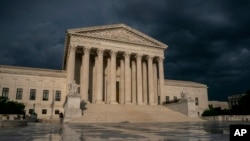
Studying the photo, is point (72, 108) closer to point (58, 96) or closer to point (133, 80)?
point (58, 96)

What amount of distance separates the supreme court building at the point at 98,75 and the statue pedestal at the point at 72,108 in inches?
382

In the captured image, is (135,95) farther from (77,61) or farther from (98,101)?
(77,61)

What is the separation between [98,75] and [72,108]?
13.4m

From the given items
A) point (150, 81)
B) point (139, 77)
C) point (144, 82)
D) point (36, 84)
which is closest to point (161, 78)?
point (150, 81)

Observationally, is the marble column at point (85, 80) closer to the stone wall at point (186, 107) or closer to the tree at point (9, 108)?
the tree at point (9, 108)

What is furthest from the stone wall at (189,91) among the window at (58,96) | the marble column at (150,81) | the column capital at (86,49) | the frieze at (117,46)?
the window at (58,96)

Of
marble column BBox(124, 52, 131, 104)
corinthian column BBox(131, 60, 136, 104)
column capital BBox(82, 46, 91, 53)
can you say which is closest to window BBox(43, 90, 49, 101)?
column capital BBox(82, 46, 91, 53)

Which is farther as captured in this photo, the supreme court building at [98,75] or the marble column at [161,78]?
the marble column at [161,78]

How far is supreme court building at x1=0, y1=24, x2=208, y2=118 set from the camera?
1636 inches

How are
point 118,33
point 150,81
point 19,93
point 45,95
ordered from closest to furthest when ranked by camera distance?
point 19,93, point 45,95, point 118,33, point 150,81

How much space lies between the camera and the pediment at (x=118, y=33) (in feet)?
139

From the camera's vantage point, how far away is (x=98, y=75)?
41719 millimetres

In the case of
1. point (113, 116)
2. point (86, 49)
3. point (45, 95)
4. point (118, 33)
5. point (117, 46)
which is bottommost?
point (113, 116)

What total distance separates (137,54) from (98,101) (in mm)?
13403
